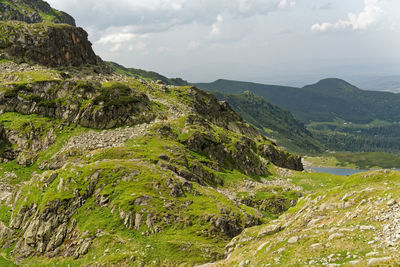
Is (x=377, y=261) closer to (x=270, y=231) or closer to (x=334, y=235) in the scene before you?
(x=334, y=235)

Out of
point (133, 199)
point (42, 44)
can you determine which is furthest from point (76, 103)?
point (42, 44)

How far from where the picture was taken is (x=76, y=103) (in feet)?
258

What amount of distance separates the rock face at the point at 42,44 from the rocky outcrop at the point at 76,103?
49.9 meters

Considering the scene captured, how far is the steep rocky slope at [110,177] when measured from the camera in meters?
35.9

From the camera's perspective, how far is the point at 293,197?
67250mm

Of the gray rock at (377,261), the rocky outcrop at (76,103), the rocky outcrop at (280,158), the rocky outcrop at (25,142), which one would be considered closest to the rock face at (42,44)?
the rocky outcrop at (76,103)

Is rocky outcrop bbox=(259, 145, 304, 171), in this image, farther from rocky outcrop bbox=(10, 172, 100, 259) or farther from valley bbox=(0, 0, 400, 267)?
rocky outcrop bbox=(10, 172, 100, 259)

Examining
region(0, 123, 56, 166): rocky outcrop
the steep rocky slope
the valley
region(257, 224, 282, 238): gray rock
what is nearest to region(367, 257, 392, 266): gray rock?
the valley

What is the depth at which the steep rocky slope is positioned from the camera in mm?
35875

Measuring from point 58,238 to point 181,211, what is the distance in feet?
57.3

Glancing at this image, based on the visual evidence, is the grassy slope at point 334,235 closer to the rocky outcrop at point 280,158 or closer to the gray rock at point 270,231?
the gray rock at point 270,231

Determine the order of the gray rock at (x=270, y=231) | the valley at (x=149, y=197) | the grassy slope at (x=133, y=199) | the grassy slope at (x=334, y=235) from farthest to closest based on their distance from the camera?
the grassy slope at (x=133, y=199) → the gray rock at (x=270, y=231) → the valley at (x=149, y=197) → the grassy slope at (x=334, y=235)

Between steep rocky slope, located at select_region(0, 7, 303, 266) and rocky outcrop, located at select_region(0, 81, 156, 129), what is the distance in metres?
0.30

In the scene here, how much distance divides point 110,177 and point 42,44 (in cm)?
10874
